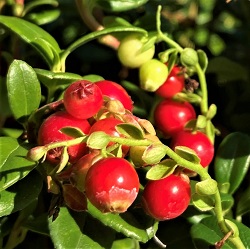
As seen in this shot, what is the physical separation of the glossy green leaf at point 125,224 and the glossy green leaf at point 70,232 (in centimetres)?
6

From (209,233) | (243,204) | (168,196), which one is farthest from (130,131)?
(243,204)

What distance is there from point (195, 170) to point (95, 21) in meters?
0.69

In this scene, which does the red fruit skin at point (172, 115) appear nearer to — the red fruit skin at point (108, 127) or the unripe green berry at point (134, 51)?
the unripe green berry at point (134, 51)

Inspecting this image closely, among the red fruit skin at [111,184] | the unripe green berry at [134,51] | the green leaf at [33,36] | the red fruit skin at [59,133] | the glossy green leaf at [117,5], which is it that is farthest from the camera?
the glossy green leaf at [117,5]

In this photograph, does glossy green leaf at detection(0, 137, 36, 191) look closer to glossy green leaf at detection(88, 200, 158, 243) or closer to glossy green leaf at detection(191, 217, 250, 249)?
glossy green leaf at detection(88, 200, 158, 243)

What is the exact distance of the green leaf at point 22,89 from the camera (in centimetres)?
128

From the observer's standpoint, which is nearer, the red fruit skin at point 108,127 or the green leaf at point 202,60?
the red fruit skin at point 108,127

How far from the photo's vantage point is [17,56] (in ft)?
5.39

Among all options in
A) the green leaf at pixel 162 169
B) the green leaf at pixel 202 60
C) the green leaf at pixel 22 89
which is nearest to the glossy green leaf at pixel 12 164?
the green leaf at pixel 22 89

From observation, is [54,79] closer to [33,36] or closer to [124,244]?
[33,36]

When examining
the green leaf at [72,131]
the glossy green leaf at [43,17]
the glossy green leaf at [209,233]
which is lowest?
the glossy green leaf at [209,233]

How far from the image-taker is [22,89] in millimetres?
1302

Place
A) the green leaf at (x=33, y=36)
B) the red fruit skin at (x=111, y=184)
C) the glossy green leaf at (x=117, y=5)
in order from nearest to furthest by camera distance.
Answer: the red fruit skin at (x=111, y=184) → the green leaf at (x=33, y=36) → the glossy green leaf at (x=117, y=5)

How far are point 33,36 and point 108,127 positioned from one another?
0.41 metres
